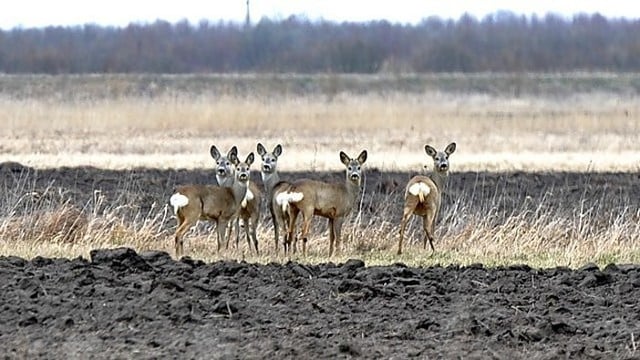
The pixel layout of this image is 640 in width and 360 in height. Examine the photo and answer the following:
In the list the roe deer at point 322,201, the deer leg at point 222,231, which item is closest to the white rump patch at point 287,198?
the roe deer at point 322,201

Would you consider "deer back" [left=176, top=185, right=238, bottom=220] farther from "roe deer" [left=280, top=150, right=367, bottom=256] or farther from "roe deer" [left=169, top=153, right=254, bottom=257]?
"roe deer" [left=280, top=150, right=367, bottom=256]

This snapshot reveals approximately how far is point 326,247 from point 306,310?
6161 mm

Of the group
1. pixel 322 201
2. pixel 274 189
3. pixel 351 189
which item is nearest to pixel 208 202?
pixel 274 189

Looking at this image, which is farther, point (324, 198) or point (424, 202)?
point (424, 202)

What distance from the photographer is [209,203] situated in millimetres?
16344

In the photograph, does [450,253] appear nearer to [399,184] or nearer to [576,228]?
[576,228]

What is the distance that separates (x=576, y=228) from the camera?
17.5 m

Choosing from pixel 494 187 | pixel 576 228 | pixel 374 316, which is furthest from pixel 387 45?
pixel 374 316

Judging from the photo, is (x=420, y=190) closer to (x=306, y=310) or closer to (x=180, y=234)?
(x=180, y=234)

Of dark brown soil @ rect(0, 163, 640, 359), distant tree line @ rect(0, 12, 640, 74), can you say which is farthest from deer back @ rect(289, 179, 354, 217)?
distant tree line @ rect(0, 12, 640, 74)

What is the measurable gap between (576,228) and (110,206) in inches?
243

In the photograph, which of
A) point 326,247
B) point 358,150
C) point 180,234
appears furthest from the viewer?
point 358,150

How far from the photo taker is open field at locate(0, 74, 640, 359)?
9.92 meters

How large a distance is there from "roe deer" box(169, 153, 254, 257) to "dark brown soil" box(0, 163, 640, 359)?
267cm
